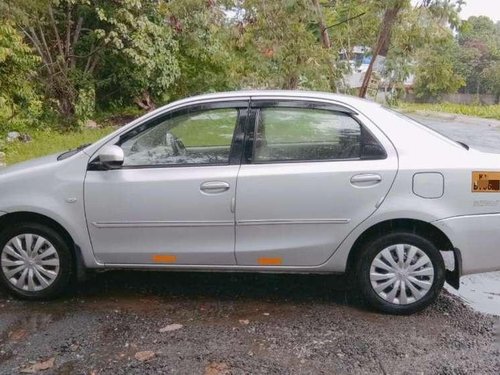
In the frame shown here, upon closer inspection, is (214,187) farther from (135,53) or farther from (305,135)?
(135,53)

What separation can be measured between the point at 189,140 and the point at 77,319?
5.05 feet

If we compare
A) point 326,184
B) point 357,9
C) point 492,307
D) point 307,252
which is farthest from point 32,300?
point 357,9

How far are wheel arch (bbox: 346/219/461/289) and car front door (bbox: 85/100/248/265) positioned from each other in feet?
2.98

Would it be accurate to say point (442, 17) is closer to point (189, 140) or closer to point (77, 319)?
point (189, 140)

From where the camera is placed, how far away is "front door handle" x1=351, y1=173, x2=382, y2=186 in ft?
12.4

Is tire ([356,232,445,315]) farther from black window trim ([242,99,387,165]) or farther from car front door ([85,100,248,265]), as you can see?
car front door ([85,100,248,265])

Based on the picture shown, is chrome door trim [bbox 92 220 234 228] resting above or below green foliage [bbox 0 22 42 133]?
below

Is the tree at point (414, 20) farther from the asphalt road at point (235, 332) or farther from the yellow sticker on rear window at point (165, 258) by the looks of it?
the yellow sticker on rear window at point (165, 258)

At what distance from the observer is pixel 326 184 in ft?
12.5

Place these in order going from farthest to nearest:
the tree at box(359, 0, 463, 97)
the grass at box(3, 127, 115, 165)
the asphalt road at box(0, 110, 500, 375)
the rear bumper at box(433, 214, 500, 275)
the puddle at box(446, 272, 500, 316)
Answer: the grass at box(3, 127, 115, 165)
the tree at box(359, 0, 463, 97)
the puddle at box(446, 272, 500, 316)
the rear bumper at box(433, 214, 500, 275)
the asphalt road at box(0, 110, 500, 375)

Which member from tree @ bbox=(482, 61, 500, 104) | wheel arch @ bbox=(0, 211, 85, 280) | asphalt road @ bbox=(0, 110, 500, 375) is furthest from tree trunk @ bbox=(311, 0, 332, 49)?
→ tree @ bbox=(482, 61, 500, 104)

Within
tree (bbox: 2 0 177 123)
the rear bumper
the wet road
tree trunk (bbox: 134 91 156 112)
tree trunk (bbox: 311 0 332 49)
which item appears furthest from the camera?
tree trunk (bbox: 134 91 156 112)

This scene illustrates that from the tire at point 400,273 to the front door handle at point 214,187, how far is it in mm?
1090

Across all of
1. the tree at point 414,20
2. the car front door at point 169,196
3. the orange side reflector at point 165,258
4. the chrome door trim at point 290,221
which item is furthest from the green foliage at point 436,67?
the orange side reflector at point 165,258
